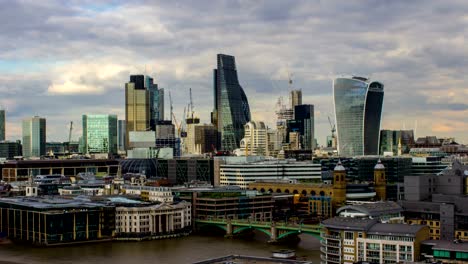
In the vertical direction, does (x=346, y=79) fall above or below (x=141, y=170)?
above

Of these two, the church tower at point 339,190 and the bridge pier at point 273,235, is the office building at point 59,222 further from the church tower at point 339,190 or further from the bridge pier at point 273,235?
the church tower at point 339,190

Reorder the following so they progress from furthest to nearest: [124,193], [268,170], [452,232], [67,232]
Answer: [268,170]
[124,193]
[67,232]
[452,232]

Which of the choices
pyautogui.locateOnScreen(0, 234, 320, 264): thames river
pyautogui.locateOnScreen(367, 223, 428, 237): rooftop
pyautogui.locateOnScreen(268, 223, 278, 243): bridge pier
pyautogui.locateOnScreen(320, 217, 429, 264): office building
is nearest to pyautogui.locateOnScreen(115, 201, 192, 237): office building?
pyautogui.locateOnScreen(0, 234, 320, 264): thames river

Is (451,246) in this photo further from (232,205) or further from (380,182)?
(380,182)

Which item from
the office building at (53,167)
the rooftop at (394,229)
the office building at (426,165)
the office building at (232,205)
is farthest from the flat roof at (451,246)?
the office building at (53,167)

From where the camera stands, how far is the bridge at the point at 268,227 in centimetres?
8275

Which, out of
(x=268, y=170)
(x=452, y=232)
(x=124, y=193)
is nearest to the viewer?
(x=452, y=232)

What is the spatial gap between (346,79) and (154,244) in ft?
375

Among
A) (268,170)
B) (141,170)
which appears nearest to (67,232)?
(268,170)

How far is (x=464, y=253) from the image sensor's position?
177 feet

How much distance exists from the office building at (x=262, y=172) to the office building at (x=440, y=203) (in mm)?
55195

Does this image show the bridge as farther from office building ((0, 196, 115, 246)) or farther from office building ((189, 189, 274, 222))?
office building ((0, 196, 115, 246))

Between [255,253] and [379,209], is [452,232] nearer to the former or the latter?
[379,209]

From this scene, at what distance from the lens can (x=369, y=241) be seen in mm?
61438
